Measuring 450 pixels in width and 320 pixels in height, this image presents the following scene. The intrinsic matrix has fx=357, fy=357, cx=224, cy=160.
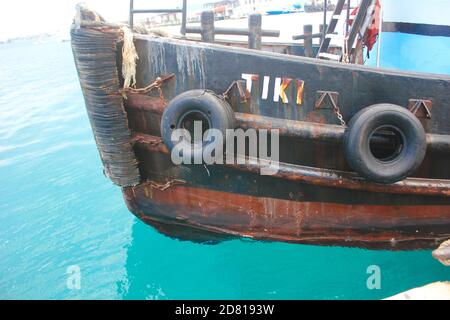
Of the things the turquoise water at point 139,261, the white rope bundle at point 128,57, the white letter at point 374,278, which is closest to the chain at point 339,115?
the turquoise water at point 139,261

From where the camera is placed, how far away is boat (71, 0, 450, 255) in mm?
2990

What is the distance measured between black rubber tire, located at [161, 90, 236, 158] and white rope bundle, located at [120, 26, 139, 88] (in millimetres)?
493

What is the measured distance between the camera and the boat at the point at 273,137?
2.99m

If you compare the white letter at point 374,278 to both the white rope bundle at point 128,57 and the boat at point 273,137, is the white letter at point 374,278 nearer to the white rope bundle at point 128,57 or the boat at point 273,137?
the boat at point 273,137

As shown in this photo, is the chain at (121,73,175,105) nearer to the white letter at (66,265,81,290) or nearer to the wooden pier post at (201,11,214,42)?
the wooden pier post at (201,11,214,42)

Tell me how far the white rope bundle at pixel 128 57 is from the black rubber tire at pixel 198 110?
0.49m

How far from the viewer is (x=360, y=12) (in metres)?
3.92

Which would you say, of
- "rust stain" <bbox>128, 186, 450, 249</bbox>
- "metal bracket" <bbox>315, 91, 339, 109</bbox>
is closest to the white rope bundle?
"rust stain" <bbox>128, 186, 450, 249</bbox>

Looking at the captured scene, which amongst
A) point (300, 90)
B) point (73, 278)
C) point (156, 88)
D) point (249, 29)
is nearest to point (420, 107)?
point (300, 90)

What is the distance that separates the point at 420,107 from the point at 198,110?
1.87 m

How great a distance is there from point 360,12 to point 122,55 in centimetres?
259

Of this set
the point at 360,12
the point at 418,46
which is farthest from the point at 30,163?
the point at 418,46

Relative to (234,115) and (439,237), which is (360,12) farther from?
(439,237)

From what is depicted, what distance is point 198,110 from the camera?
3096 mm
